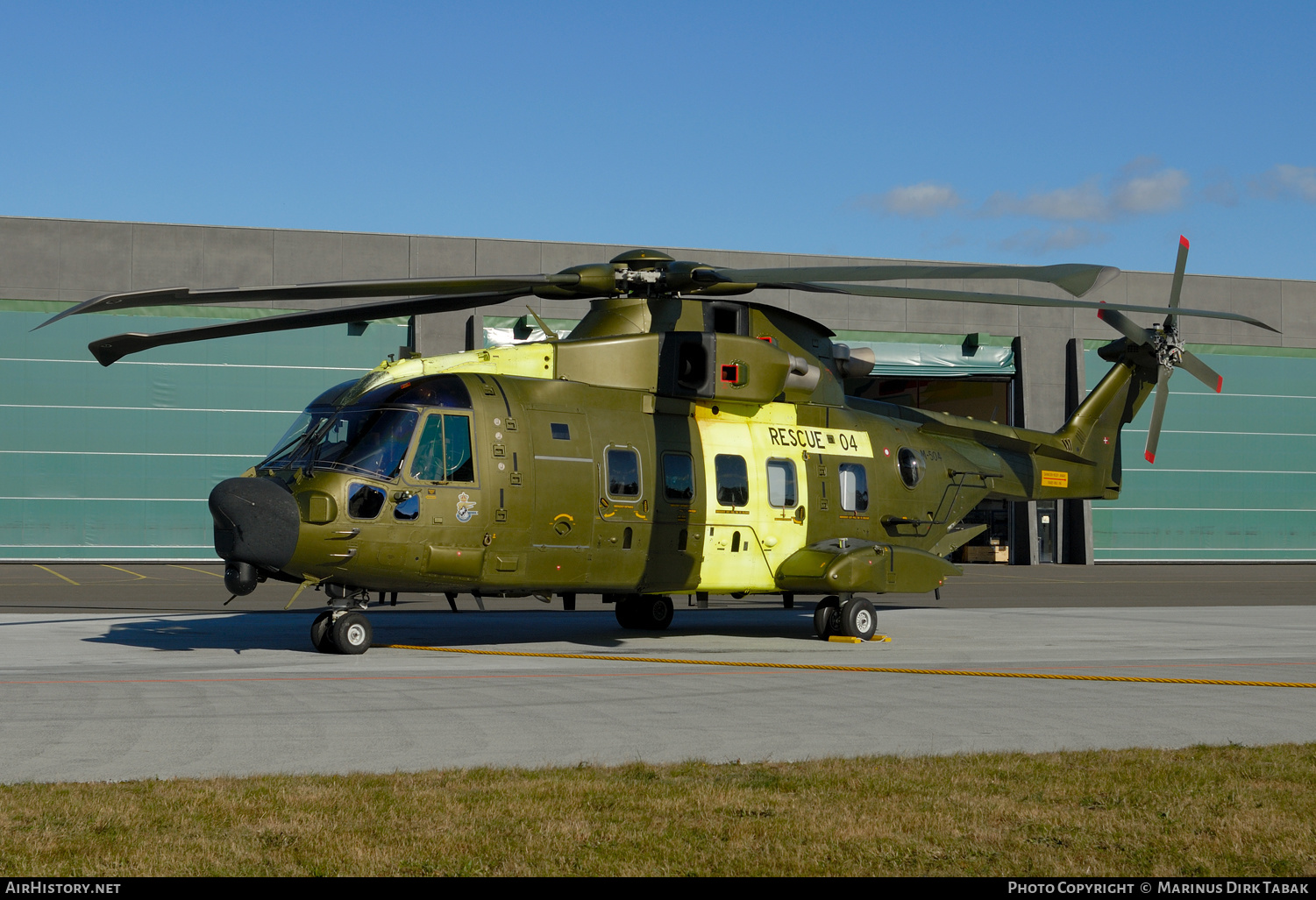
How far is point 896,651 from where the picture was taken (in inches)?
629

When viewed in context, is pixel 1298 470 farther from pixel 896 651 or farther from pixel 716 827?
pixel 716 827

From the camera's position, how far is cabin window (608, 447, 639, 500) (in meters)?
15.5

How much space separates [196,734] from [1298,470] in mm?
46788

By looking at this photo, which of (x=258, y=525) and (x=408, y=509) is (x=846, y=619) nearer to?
(x=408, y=509)

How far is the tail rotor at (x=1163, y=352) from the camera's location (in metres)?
20.4

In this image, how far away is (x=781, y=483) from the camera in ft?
56.1

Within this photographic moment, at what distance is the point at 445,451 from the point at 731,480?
4257 millimetres

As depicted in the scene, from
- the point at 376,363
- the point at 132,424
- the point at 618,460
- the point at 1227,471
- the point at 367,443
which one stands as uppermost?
the point at 376,363

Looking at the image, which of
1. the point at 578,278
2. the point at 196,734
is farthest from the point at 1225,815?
the point at 578,278

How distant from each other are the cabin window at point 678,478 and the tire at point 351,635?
4139mm

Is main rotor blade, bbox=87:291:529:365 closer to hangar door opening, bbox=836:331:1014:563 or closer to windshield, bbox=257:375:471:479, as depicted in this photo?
windshield, bbox=257:375:471:479

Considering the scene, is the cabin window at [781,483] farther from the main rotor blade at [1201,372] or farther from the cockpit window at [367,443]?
the main rotor blade at [1201,372]

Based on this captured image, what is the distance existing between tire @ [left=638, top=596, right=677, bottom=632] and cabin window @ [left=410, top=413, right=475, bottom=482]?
5099 millimetres

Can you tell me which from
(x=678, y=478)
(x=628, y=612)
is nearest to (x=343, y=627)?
(x=678, y=478)
